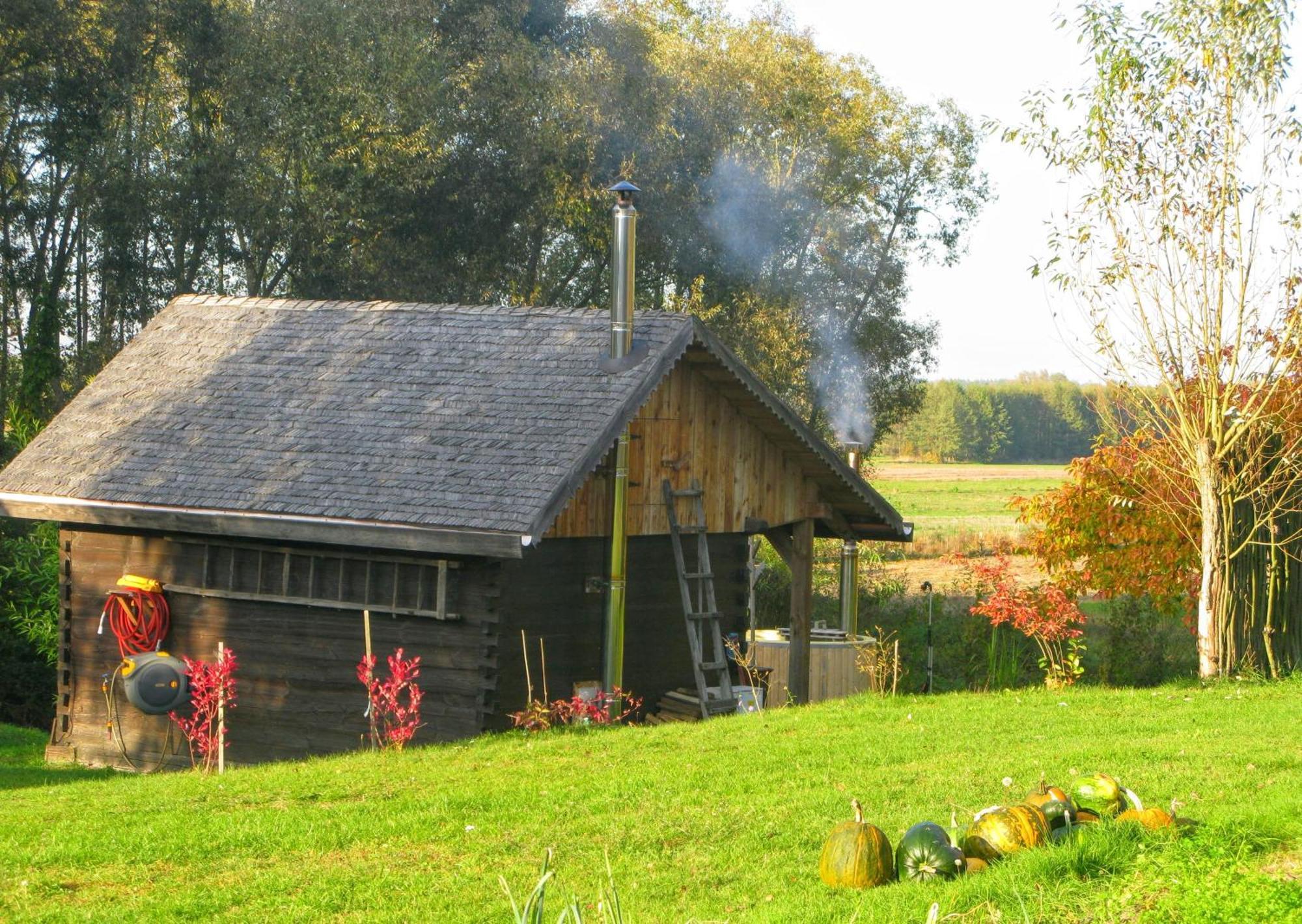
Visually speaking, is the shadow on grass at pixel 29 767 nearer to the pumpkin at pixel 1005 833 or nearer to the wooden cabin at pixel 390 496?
the wooden cabin at pixel 390 496

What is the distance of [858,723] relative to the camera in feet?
37.3

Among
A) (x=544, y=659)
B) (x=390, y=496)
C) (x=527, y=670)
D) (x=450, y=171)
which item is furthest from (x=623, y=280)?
(x=450, y=171)

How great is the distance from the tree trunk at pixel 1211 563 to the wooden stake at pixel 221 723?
31.1ft

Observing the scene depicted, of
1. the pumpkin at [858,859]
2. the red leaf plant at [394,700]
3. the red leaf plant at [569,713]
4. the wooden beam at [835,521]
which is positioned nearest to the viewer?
the pumpkin at [858,859]

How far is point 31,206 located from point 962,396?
162 ft

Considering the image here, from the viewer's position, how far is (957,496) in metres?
53.0

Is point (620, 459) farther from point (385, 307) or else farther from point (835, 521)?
point (835, 521)

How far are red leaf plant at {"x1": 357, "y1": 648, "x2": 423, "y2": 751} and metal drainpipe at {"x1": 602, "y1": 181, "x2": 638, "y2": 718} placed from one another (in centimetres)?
180

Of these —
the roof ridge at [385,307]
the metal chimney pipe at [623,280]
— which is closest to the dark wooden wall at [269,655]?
the metal chimney pipe at [623,280]

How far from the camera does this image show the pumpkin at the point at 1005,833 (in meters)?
5.91

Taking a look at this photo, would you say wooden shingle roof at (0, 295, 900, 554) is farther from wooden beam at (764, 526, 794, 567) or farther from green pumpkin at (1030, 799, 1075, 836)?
green pumpkin at (1030, 799, 1075, 836)

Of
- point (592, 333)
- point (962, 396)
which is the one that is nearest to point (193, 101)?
point (592, 333)

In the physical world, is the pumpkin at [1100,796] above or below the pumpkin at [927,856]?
above

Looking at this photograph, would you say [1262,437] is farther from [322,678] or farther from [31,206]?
[31,206]
